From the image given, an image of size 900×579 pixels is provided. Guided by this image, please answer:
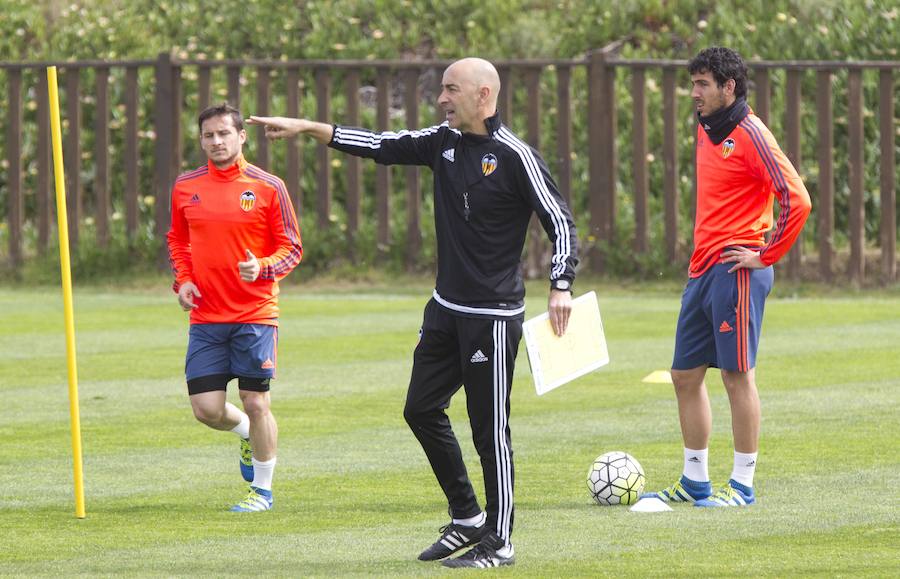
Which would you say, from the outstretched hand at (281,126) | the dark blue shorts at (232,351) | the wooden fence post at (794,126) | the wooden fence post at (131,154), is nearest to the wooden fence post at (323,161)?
the wooden fence post at (131,154)

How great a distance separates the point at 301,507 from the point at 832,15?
578 inches

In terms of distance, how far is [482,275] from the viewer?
7.22 metres

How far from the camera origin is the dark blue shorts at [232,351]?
8844 mm

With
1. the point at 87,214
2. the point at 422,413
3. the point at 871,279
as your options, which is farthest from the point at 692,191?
the point at 422,413

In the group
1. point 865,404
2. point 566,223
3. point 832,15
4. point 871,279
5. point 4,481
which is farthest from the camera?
point 832,15

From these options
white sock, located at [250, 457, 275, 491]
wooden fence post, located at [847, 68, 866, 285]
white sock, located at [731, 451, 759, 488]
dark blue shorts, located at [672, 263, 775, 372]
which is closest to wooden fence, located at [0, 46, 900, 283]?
wooden fence post, located at [847, 68, 866, 285]

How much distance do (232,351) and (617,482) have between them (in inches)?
Answer: 75.1

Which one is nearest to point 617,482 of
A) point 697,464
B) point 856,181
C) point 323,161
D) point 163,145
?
point 697,464

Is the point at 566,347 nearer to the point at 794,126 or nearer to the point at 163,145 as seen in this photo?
the point at 794,126

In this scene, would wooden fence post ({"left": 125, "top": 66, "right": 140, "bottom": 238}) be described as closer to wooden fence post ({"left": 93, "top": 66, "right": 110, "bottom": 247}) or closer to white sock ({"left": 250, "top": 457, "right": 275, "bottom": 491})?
wooden fence post ({"left": 93, "top": 66, "right": 110, "bottom": 247})

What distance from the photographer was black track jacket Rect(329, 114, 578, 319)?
281 inches

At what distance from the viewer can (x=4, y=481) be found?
31.2ft

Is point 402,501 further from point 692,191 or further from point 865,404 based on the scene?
point 692,191

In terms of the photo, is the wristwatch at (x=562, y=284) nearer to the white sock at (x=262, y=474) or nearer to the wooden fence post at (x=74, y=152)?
the white sock at (x=262, y=474)
